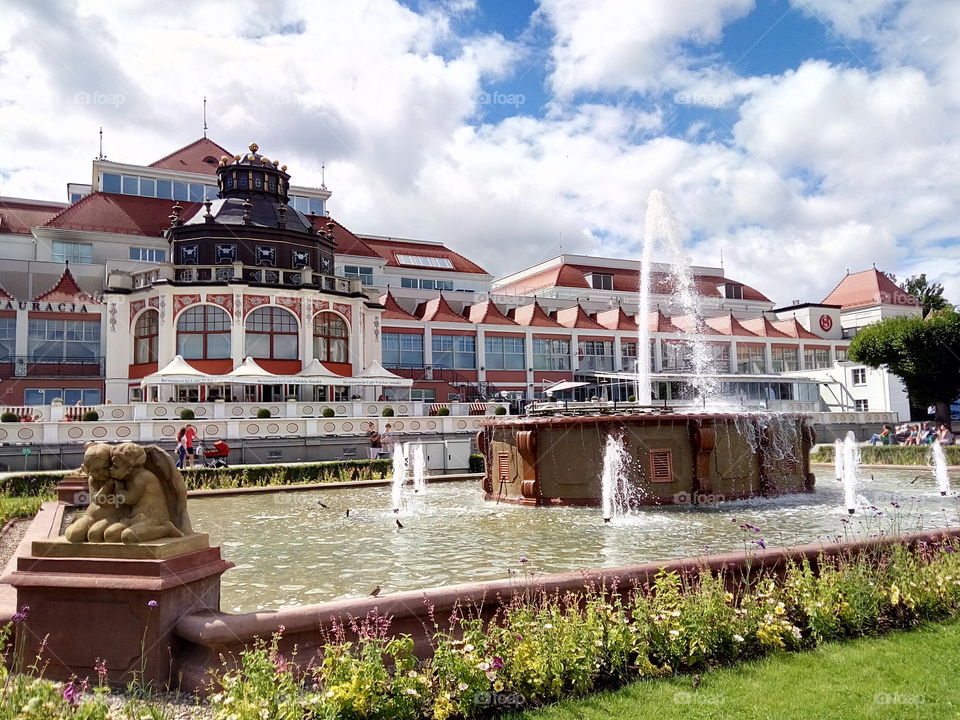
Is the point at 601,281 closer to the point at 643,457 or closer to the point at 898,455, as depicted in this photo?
the point at 898,455

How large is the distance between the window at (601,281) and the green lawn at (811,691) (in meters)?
63.1

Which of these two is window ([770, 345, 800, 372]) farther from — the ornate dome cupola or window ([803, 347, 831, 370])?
the ornate dome cupola

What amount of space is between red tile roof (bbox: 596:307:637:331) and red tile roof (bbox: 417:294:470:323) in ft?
40.3

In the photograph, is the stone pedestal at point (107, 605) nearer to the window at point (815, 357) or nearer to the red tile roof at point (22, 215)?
the red tile roof at point (22, 215)

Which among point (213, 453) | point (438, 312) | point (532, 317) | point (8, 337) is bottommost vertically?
point (213, 453)

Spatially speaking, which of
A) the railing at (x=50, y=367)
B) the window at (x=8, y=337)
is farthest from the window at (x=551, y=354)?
the window at (x=8, y=337)

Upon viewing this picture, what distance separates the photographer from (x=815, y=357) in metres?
64.2

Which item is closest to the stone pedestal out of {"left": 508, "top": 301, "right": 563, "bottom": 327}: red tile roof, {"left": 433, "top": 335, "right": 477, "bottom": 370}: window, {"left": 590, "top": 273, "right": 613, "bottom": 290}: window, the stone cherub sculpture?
the stone cherub sculpture

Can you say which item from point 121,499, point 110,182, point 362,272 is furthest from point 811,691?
point 110,182

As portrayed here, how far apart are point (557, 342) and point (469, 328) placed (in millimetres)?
7330

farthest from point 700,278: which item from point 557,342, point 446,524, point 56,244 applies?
point 446,524

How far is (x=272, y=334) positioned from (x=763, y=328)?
135ft

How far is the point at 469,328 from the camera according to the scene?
52.1 m

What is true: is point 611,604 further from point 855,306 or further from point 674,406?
point 855,306
